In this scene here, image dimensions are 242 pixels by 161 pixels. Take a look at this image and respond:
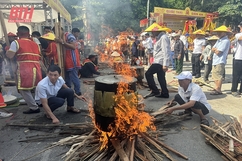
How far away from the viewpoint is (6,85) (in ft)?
25.2

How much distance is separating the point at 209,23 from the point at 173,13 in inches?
148

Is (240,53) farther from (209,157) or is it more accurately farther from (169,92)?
(209,157)

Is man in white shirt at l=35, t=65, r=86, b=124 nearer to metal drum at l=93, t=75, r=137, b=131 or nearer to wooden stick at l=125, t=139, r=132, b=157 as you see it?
metal drum at l=93, t=75, r=137, b=131

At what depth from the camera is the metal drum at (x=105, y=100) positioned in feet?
10.4

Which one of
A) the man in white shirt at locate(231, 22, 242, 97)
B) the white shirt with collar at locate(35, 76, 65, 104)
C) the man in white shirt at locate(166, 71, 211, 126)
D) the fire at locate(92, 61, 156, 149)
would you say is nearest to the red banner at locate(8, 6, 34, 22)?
the white shirt with collar at locate(35, 76, 65, 104)

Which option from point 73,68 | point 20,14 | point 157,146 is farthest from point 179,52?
point 20,14

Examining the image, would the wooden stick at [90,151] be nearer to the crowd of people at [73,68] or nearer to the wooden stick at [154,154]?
the wooden stick at [154,154]

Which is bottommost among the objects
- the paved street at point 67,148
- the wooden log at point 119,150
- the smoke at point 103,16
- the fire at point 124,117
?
the paved street at point 67,148

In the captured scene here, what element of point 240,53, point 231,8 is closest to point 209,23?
point 231,8

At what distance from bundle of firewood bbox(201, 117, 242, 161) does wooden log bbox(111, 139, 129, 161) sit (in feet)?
→ 5.01

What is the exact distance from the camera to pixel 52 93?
4520 mm

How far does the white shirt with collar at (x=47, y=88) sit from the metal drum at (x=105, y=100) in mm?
1409

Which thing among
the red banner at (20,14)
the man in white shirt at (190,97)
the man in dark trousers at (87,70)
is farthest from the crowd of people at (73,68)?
the man in dark trousers at (87,70)

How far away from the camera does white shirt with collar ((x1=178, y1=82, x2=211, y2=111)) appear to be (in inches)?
165
